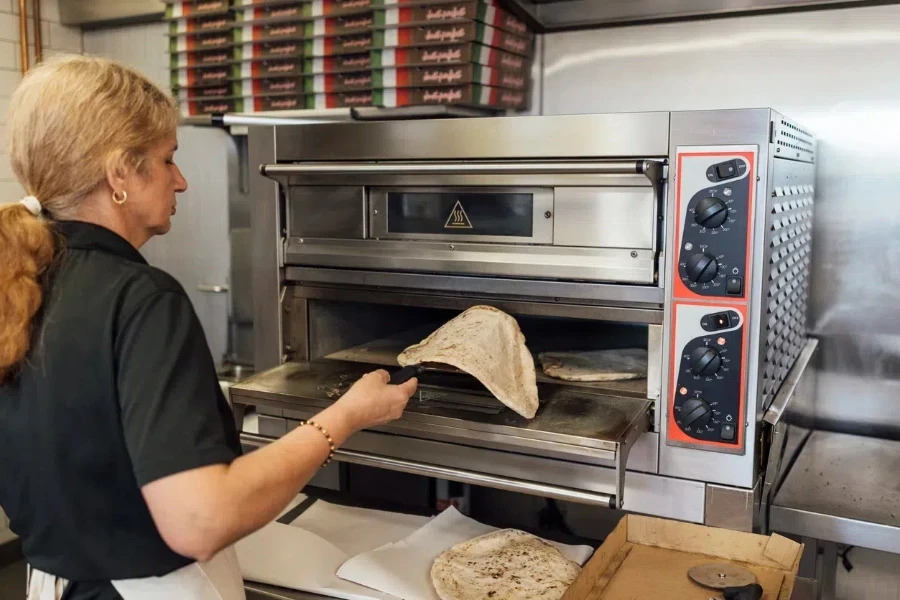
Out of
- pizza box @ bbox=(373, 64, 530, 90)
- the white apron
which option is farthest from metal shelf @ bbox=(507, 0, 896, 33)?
the white apron

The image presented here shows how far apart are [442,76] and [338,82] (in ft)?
1.02

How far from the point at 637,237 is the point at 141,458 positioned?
31.3 inches

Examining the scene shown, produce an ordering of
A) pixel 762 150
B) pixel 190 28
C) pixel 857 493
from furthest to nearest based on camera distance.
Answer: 1. pixel 190 28
2. pixel 857 493
3. pixel 762 150

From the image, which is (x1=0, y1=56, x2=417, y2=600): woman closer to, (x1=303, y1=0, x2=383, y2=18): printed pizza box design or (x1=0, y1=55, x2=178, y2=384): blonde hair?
(x1=0, y1=55, x2=178, y2=384): blonde hair

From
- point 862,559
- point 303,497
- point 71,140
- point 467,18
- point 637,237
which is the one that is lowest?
point 862,559

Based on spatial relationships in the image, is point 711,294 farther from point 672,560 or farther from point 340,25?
point 340,25

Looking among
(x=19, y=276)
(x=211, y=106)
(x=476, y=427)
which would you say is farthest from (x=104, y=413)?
(x=211, y=106)

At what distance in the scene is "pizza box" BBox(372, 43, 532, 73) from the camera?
1745 millimetres

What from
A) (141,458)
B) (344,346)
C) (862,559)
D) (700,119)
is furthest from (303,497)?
(862,559)

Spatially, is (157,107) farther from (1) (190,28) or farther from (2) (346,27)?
(1) (190,28)

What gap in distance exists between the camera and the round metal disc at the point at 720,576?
3.87 ft

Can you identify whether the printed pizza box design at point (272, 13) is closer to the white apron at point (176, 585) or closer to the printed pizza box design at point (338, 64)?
the printed pizza box design at point (338, 64)

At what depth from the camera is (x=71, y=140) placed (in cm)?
90

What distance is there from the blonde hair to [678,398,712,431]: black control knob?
2.79 feet
